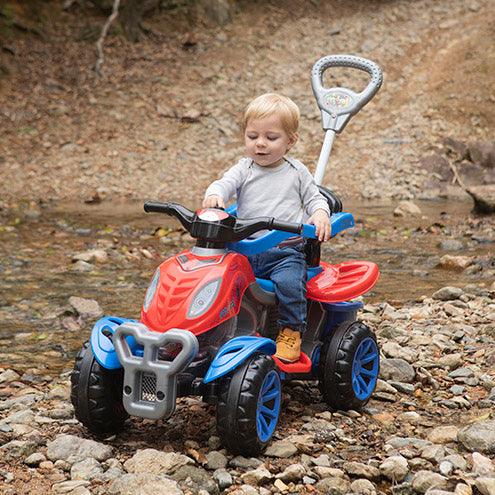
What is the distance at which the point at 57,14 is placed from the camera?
20422mm

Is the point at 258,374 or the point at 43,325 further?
the point at 43,325

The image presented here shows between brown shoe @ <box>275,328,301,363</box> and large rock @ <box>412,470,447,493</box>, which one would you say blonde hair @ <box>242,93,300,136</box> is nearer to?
brown shoe @ <box>275,328,301,363</box>

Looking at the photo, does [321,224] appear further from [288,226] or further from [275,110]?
[275,110]

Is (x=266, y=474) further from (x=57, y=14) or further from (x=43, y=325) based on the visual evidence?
(x=57, y=14)

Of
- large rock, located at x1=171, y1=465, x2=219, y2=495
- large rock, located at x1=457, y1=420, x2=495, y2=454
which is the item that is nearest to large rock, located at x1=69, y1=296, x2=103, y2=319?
large rock, located at x1=171, y1=465, x2=219, y2=495

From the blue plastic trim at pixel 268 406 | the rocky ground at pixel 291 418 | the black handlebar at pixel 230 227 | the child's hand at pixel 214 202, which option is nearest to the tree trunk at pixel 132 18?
the rocky ground at pixel 291 418

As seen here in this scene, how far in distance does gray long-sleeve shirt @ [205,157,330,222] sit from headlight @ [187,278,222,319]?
29.5 inches

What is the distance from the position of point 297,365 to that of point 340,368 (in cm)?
29

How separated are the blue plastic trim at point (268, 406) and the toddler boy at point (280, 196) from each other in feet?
1.20

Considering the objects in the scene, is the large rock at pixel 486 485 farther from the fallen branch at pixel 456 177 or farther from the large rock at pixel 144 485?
the fallen branch at pixel 456 177

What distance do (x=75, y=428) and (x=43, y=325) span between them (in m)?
2.97

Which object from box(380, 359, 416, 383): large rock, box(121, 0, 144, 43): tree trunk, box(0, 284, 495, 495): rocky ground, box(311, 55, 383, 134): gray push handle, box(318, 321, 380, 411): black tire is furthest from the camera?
box(121, 0, 144, 43): tree trunk

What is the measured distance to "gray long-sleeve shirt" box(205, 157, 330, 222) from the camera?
486 centimetres

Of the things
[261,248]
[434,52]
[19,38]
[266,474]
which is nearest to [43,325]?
[261,248]
